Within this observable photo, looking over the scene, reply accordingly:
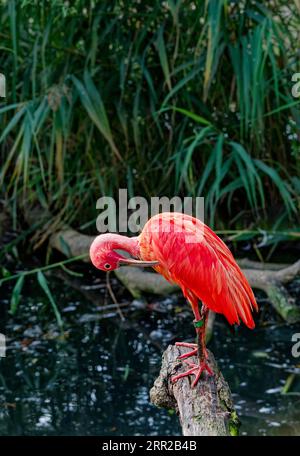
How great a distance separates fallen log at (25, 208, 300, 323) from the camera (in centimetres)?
315

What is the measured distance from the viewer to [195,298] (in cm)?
189

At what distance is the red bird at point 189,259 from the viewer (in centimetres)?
176

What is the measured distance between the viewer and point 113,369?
3.22 m

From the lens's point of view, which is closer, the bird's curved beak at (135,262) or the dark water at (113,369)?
the bird's curved beak at (135,262)

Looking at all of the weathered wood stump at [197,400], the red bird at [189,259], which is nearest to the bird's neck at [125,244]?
the red bird at [189,259]

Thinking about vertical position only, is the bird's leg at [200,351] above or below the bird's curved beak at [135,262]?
below

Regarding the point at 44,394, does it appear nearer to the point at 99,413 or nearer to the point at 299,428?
the point at 99,413

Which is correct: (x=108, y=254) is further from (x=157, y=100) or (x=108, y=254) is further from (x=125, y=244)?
(x=157, y=100)

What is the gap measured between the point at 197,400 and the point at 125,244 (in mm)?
338

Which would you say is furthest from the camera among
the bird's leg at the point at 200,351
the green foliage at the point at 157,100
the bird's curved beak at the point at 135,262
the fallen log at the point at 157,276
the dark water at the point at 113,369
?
the green foliage at the point at 157,100

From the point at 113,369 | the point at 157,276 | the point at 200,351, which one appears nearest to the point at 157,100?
the point at 157,276

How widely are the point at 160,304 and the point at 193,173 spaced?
51 centimetres

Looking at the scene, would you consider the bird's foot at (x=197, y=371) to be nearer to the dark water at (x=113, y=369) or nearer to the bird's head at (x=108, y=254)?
the bird's head at (x=108, y=254)

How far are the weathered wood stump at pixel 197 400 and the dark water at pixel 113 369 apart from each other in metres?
0.98
